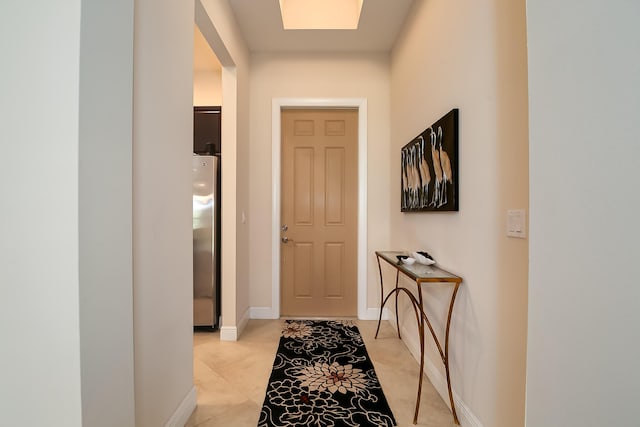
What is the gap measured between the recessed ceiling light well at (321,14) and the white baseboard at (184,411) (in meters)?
3.19

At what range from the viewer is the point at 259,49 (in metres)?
3.24

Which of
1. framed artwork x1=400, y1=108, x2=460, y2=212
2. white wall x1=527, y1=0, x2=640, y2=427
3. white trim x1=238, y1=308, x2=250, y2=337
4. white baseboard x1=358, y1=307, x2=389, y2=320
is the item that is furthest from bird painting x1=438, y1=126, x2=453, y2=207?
white trim x1=238, y1=308, x2=250, y2=337

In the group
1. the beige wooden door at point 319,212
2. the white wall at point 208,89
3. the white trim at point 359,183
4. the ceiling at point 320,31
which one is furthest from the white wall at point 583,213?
the white wall at point 208,89

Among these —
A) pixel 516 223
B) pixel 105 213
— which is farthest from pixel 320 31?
pixel 105 213

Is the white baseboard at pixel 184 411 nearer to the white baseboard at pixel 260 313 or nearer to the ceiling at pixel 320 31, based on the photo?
the white baseboard at pixel 260 313

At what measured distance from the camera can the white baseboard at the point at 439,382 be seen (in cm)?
155

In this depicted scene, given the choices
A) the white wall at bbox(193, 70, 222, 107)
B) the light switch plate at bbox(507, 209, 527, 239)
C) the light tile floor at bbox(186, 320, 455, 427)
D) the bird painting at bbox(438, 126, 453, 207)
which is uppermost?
the white wall at bbox(193, 70, 222, 107)

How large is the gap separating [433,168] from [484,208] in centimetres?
60

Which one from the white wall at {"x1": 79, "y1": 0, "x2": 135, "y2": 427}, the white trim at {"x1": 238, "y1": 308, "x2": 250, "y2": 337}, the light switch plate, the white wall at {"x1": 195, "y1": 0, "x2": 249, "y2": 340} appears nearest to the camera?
the white wall at {"x1": 79, "y1": 0, "x2": 135, "y2": 427}

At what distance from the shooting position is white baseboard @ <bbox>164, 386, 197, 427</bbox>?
150cm

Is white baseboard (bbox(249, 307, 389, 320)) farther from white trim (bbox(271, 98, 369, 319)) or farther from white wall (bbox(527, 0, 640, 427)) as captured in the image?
white wall (bbox(527, 0, 640, 427))

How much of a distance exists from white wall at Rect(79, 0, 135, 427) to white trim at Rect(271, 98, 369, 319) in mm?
2312

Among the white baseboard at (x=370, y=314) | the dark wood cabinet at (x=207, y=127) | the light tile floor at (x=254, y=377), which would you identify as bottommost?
the light tile floor at (x=254, y=377)

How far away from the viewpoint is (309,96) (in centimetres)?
328
